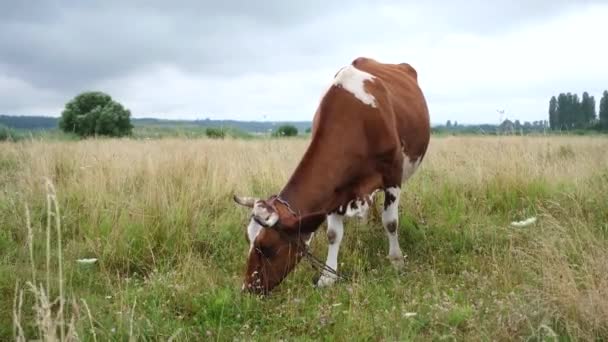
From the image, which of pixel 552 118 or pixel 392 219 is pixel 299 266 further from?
pixel 552 118

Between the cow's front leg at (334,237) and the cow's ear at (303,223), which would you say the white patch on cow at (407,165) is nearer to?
the cow's front leg at (334,237)

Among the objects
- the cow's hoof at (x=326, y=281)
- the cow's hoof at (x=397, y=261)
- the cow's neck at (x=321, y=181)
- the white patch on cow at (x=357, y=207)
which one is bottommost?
the cow's hoof at (x=326, y=281)

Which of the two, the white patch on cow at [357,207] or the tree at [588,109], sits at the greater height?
the tree at [588,109]

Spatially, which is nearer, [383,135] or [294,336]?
[294,336]

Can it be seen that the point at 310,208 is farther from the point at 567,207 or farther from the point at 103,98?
the point at 103,98

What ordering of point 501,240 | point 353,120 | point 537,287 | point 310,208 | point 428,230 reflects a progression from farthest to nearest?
point 428,230
point 501,240
point 353,120
point 310,208
point 537,287

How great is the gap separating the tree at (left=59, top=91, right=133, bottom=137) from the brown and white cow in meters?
29.3

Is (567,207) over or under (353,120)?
under

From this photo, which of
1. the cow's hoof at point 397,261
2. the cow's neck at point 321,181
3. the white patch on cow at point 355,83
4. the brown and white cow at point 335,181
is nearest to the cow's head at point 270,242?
the brown and white cow at point 335,181

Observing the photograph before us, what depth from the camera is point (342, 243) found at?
546cm

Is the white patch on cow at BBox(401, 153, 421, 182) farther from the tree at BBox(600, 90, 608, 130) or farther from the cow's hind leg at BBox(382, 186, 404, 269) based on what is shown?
the tree at BBox(600, 90, 608, 130)

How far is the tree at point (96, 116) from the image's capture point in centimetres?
3306

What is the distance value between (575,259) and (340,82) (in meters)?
2.60

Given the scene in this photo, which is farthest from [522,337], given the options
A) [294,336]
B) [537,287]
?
[294,336]
